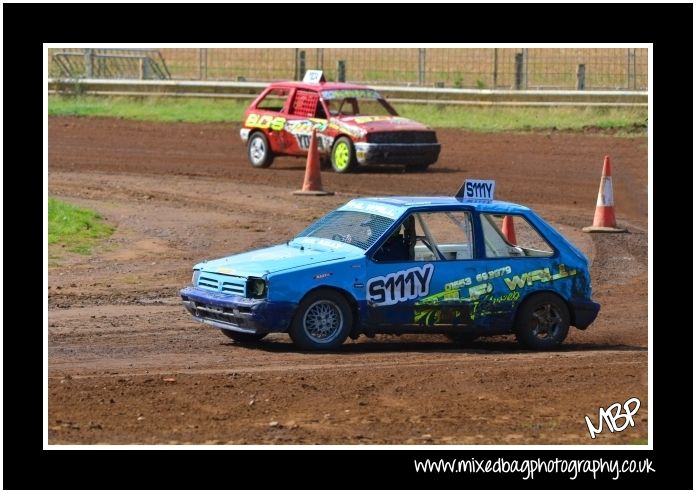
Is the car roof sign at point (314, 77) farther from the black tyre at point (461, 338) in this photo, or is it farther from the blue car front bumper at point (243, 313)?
the blue car front bumper at point (243, 313)

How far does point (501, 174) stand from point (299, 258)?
1278 cm

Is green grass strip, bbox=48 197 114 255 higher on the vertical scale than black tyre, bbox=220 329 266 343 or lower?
higher

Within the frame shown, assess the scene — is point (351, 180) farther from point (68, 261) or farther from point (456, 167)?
point (68, 261)

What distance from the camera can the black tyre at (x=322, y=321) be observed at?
1047 cm

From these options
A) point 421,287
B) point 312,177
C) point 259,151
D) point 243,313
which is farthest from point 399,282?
point 259,151

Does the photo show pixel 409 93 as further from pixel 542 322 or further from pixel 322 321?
pixel 322 321

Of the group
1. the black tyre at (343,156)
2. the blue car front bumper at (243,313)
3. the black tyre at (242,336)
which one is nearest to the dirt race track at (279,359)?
the black tyre at (242,336)

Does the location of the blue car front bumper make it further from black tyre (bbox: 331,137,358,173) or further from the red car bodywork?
black tyre (bbox: 331,137,358,173)

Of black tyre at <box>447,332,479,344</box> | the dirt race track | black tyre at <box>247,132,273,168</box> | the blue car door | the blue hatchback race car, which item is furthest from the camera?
black tyre at <box>247,132,273,168</box>

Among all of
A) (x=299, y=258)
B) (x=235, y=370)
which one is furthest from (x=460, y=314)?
(x=235, y=370)

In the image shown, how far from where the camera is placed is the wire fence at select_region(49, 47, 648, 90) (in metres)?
28.1

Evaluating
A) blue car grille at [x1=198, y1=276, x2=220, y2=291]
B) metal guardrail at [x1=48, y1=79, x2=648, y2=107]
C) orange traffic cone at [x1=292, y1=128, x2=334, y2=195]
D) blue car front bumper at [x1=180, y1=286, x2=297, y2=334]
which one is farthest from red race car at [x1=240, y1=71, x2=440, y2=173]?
blue car front bumper at [x1=180, y1=286, x2=297, y2=334]

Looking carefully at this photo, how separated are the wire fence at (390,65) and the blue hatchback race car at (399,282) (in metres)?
15.2

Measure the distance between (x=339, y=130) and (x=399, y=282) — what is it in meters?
12.0
